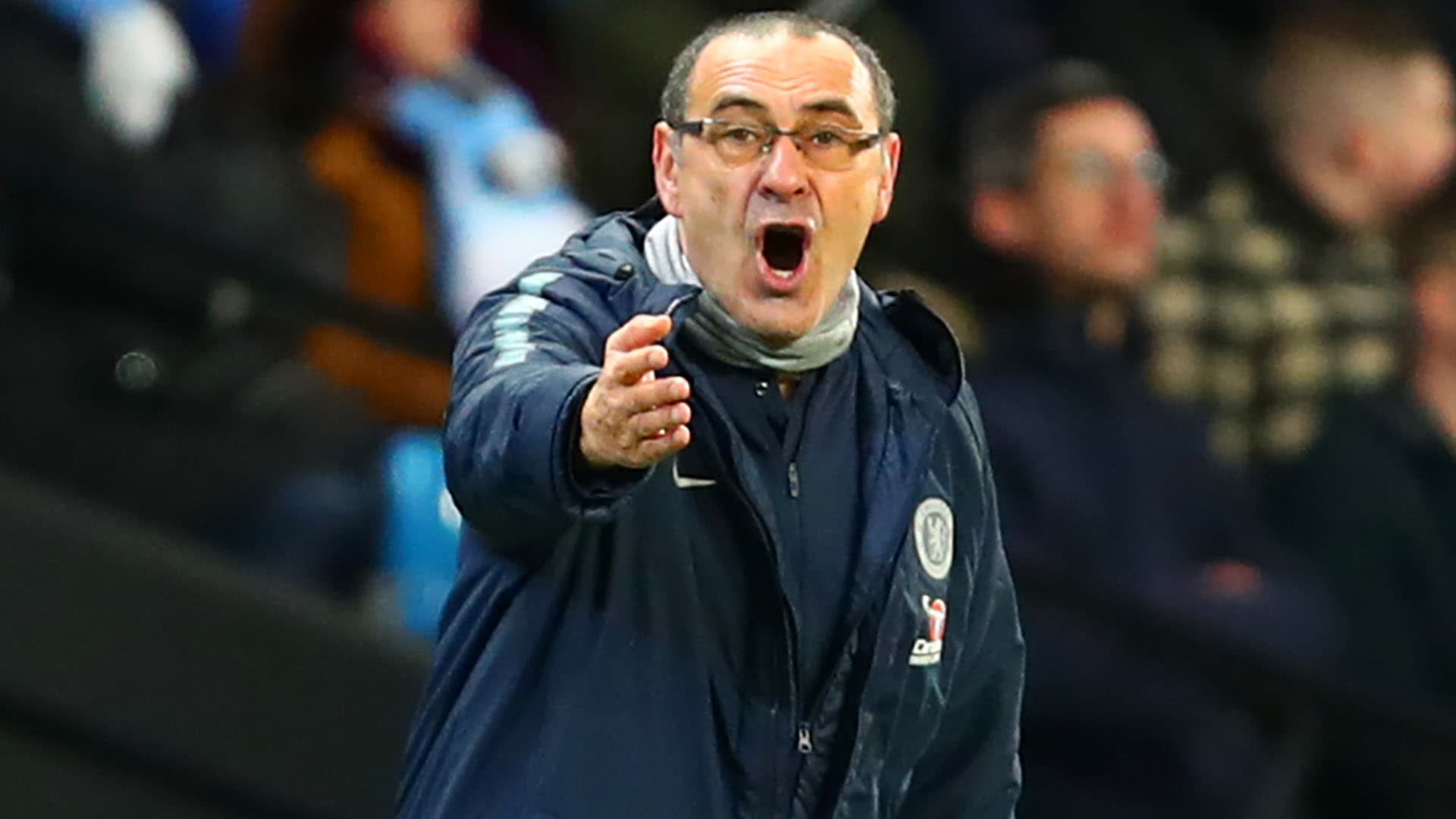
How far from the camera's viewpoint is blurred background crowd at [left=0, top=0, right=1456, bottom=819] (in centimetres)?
491

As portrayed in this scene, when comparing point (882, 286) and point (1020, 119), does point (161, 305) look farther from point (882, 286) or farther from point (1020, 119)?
point (1020, 119)

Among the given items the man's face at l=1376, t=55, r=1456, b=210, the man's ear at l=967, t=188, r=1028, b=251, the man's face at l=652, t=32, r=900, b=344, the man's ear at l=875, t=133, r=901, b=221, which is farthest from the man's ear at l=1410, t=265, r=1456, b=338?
the man's face at l=652, t=32, r=900, b=344

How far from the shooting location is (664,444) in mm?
2373

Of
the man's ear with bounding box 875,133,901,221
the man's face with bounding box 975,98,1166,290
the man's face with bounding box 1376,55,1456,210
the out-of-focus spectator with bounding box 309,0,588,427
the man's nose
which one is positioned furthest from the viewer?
the man's face with bounding box 1376,55,1456,210

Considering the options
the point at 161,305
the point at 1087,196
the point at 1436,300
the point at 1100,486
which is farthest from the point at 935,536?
the point at 1436,300

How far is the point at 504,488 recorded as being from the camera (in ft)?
8.13

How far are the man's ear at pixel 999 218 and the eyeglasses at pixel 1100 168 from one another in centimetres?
11

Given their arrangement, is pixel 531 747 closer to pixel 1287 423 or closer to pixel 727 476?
pixel 727 476

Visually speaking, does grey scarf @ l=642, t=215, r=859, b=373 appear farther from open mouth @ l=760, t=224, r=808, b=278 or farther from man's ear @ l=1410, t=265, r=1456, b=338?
man's ear @ l=1410, t=265, r=1456, b=338

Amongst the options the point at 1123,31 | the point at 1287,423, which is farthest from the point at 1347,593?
the point at 1123,31

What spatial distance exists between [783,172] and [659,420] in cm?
34

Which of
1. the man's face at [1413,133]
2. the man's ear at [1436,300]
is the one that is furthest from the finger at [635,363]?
the man's face at [1413,133]

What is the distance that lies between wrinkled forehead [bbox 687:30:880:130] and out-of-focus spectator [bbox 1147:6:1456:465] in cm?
279

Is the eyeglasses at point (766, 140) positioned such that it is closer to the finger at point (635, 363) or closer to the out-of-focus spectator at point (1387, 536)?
the finger at point (635, 363)
